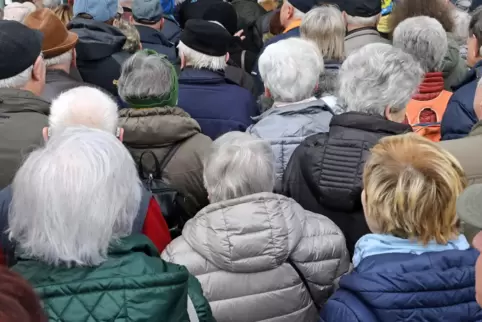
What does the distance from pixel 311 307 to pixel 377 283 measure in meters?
0.57

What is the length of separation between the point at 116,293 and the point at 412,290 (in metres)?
0.83

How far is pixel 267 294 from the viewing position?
7.63ft

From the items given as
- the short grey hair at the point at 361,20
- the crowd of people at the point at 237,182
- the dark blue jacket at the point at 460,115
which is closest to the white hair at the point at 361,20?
the short grey hair at the point at 361,20

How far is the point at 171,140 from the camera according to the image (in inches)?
120

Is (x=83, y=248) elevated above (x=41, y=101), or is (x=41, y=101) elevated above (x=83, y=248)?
(x=83, y=248)

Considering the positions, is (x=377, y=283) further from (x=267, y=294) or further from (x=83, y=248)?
(x=83, y=248)

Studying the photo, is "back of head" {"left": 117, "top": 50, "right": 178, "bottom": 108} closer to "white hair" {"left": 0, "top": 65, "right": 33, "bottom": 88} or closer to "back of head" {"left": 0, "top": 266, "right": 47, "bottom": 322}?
"white hair" {"left": 0, "top": 65, "right": 33, "bottom": 88}

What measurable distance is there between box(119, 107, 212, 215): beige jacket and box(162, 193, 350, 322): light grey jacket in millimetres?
709

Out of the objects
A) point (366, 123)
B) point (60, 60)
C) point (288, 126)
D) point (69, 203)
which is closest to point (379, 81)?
point (366, 123)

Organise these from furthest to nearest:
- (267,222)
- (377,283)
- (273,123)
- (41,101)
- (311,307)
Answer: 1. (273,123)
2. (41,101)
3. (311,307)
4. (267,222)
5. (377,283)

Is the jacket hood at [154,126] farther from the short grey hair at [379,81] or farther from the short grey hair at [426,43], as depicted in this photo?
the short grey hair at [426,43]

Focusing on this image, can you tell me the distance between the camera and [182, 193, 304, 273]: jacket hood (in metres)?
2.21

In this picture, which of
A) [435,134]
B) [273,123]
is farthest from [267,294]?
[435,134]

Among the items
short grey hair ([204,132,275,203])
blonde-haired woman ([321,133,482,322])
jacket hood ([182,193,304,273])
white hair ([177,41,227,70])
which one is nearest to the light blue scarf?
blonde-haired woman ([321,133,482,322])
